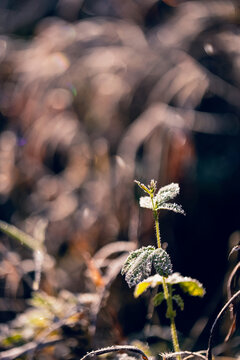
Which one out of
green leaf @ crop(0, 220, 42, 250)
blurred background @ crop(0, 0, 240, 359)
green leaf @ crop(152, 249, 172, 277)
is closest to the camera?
green leaf @ crop(152, 249, 172, 277)

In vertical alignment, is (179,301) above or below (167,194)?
below

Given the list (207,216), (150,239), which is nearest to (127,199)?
(150,239)

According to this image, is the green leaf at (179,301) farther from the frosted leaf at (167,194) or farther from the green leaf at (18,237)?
the green leaf at (18,237)

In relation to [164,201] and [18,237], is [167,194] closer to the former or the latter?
[164,201]

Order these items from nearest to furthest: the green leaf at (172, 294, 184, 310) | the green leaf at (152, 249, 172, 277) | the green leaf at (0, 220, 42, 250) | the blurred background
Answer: the green leaf at (152, 249, 172, 277) → the green leaf at (172, 294, 184, 310) → the green leaf at (0, 220, 42, 250) → the blurred background

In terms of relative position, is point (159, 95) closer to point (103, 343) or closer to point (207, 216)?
point (207, 216)

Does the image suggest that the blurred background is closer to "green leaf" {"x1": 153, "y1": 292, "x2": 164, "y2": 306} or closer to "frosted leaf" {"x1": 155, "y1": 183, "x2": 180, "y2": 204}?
"green leaf" {"x1": 153, "y1": 292, "x2": 164, "y2": 306}

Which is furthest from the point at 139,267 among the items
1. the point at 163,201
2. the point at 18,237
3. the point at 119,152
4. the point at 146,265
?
the point at 119,152

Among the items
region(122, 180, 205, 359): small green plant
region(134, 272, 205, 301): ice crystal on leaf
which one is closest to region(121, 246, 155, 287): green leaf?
region(122, 180, 205, 359): small green plant
